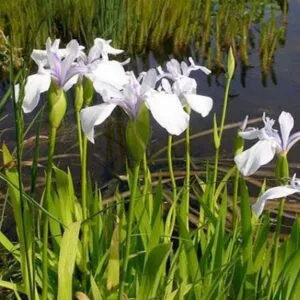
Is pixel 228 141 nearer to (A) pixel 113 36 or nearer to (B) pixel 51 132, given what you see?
(A) pixel 113 36

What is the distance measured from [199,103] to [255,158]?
0.20 m

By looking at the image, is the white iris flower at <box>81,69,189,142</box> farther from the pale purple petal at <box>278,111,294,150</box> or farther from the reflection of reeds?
the reflection of reeds

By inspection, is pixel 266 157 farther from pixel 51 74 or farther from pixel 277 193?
pixel 51 74

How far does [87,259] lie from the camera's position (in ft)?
4.44

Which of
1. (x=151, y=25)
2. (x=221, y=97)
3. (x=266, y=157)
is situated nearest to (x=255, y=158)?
(x=266, y=157)

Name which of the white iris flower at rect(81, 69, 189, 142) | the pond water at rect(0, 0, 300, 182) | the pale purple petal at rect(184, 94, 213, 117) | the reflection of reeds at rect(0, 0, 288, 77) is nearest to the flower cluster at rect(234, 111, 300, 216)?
the pale purple petal at rect(184, 94, 213, 117)

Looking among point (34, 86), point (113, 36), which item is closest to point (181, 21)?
point (113, 36)

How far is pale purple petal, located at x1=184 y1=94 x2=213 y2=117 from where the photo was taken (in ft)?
3.73

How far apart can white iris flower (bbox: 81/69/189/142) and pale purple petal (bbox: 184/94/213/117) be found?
0.93 feet

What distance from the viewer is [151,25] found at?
13.5 feet

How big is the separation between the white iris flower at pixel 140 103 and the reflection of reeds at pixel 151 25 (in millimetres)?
2638

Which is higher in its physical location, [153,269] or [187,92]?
[187,92]

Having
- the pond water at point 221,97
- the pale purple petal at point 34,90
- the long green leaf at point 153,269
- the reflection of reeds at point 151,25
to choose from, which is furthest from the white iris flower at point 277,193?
the reflection of reeds at point 151,25

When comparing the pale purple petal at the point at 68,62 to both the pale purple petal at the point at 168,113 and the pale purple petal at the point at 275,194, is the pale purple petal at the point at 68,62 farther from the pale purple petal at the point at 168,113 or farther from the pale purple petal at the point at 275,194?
the pale purple petal at the point at 275,194
